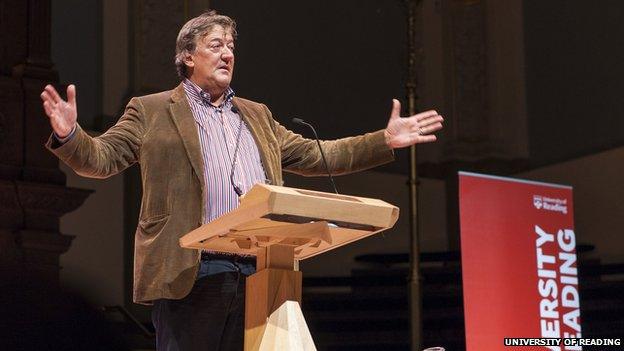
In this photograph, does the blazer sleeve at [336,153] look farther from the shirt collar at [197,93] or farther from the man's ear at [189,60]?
the man's ear at [189,60]

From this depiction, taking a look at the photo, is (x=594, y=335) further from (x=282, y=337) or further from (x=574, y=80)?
(x=282, y=337)

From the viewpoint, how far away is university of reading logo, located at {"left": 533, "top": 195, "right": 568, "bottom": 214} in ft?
21.3

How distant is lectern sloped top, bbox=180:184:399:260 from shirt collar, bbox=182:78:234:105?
20.5 inches

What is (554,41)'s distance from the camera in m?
9.02

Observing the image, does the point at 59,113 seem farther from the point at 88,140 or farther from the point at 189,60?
the point at 189,60

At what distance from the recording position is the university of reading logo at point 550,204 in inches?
255

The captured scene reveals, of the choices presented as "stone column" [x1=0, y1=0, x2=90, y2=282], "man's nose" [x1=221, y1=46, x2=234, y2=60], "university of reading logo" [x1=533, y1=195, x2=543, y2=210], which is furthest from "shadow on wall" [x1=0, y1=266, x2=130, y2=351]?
"university of reading logo" [x1=533, y1=195, x2=543, y2=210]

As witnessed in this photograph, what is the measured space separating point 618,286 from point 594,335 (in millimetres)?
541

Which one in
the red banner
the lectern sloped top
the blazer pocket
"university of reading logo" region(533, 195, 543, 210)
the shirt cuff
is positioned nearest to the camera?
the lectern sloped top

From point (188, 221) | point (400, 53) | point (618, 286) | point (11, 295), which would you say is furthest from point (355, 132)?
point (188, 221)

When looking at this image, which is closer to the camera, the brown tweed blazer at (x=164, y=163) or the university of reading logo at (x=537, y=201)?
the brown tweed blazer at (x=164, y=163)

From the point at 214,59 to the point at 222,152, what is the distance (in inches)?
9.9

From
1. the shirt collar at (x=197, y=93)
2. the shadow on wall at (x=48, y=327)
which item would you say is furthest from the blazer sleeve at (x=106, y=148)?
the shadow on wall at (x=48, y=327)

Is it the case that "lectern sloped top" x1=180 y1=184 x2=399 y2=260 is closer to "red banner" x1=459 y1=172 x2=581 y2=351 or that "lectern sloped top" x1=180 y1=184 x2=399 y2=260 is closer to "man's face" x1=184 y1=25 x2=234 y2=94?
"man's face" x1=184 y1=25 x2=234 y2=94
